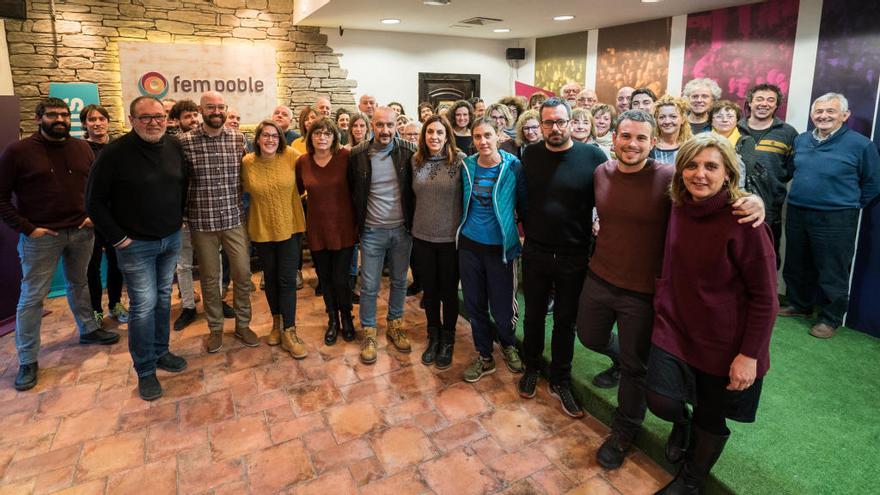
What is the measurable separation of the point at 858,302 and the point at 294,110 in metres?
6.24

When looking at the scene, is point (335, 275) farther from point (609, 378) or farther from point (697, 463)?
point (697, 463)

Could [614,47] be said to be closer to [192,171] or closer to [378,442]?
[192,171]

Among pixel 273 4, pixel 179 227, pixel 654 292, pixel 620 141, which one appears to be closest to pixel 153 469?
pixel 179 227

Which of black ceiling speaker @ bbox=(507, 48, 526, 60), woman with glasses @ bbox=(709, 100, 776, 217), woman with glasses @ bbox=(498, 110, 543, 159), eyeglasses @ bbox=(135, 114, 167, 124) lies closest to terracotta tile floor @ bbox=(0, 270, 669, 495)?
woman with glasses @ bbox=(498, 110, 543, 159)

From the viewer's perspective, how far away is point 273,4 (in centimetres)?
630

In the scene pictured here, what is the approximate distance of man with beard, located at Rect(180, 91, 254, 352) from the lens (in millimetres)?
3133

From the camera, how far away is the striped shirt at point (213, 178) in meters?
3.14

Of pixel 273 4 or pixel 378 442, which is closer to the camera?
pixel 378 442

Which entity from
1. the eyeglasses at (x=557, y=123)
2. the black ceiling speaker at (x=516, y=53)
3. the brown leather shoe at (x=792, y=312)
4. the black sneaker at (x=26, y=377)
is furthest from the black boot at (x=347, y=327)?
the black ceiling speaker at (x=516, y=53)

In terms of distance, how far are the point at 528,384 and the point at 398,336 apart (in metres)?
1.03

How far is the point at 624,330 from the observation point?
7.36 ft

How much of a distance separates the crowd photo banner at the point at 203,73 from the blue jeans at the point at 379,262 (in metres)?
3.96

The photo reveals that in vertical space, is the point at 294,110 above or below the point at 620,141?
above

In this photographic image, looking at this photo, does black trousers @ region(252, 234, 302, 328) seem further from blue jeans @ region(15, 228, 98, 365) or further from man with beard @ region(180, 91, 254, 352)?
blue jeans @ region(15, 228, 98, 365)
